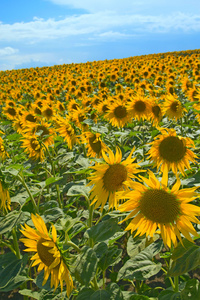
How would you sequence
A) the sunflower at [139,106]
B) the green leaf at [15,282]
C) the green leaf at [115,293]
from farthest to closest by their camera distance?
the sunflower at [139,106]
the green leaf at [15,282]
the green leaf at [115,293]

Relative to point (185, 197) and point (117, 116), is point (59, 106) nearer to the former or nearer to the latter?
point (117, 116)

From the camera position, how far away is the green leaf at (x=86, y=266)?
153 centimetres

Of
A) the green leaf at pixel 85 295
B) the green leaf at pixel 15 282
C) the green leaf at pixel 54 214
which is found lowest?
the green leaf at pixel 15 282

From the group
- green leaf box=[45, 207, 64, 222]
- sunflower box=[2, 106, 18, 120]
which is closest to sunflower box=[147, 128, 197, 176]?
green leaf box=[45, 207, 64, 222]

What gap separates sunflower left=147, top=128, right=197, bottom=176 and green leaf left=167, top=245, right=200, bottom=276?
1107 mm

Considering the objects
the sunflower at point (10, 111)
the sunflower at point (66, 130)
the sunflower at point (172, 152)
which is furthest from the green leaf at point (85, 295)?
the sunflower at point (10, 111)

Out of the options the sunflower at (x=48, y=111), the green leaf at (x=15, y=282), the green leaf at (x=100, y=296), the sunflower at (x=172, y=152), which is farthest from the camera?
the sunflower at (x=48, y=111)

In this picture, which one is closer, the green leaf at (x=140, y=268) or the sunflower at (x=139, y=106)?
the green leaf at (x=140, y=268)

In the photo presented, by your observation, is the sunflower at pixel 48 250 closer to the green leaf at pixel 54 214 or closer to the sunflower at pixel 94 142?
the green leaf at pixel 54 214

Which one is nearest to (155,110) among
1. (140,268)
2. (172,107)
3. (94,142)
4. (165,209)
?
(172,107)

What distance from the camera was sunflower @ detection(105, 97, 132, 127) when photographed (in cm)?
459

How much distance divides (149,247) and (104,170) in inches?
27.0

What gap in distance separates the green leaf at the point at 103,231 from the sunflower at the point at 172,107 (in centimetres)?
314

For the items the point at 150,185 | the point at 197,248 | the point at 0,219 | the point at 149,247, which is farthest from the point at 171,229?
the point at 0,219
